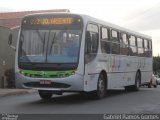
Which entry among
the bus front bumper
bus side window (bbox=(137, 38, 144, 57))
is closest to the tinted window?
bus side window (bbox=(137, 38, 144, 57))

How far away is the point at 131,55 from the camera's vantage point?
24125 mm

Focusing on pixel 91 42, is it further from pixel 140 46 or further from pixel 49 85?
pixel 140 46

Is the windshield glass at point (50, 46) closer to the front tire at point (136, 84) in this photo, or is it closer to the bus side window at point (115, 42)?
the bus side window at point (115, 42)

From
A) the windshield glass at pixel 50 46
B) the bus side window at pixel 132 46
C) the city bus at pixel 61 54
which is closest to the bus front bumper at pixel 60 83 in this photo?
the city bus at pixel 61 54

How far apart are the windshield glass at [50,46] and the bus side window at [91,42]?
45 cm

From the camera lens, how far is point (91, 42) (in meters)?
17.9

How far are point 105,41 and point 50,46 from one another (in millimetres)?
3239

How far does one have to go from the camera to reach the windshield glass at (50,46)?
17000 mm

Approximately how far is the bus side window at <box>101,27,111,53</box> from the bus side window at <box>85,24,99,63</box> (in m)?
0.70

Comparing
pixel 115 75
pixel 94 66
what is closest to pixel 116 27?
pixel 115 75

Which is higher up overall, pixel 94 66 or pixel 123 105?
pixel 94 66

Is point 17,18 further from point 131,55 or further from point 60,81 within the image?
point 60,81

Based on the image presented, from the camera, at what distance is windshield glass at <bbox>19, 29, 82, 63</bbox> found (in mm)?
17000

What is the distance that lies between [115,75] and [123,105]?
4.32 m
